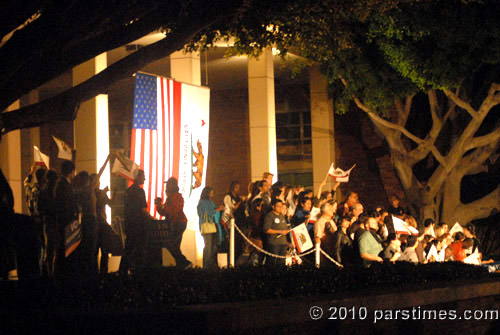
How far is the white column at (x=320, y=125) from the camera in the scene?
25.9m

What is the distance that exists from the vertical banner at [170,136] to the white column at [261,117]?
3.99m

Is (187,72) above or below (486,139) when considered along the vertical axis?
above

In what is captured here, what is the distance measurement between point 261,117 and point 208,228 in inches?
223

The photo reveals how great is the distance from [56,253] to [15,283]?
2600 mm

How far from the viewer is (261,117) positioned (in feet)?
68.0

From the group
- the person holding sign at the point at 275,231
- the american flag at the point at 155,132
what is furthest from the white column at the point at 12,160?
the person holding sign at the point at 275,231

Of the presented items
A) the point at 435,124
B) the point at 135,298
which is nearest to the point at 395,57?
the point at 435,124

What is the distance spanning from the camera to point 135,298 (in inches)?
305

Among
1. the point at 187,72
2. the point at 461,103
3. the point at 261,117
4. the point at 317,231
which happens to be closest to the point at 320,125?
the point at 461,103

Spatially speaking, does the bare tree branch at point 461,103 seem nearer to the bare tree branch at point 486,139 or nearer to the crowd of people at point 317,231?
the bare tree branch at point 486,139

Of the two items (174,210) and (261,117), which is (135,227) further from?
(261,117)

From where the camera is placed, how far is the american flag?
1489cm

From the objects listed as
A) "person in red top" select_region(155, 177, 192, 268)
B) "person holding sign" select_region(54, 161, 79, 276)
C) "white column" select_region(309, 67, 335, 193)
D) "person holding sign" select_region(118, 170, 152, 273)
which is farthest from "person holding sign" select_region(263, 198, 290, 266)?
"white column" select_region(309, 67, 335, 193)

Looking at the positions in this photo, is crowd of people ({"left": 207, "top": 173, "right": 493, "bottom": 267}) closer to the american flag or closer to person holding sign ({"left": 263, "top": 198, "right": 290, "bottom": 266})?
person holding sign ({"left": 263, "top": 198, "right": 290, "bottom": 266})
